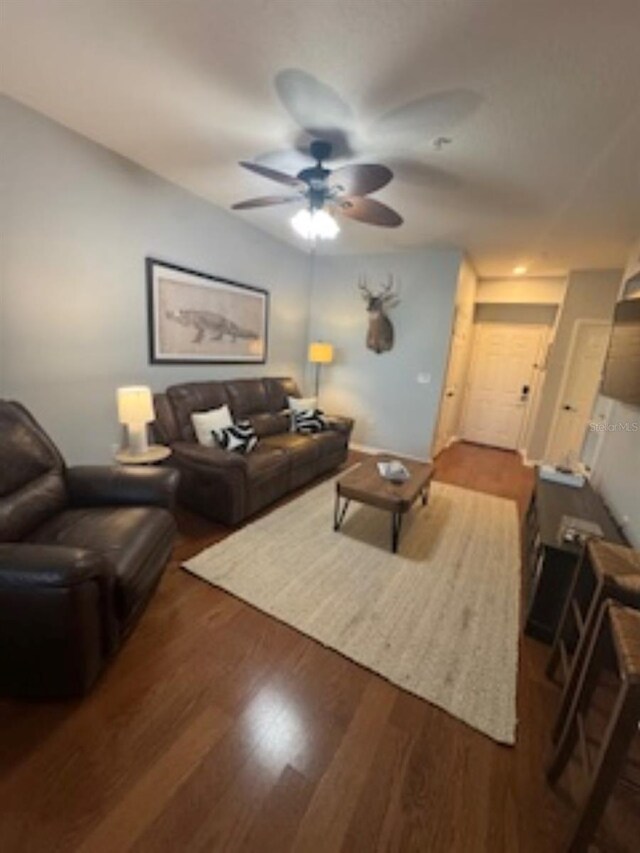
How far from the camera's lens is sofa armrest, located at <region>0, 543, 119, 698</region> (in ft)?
4.31

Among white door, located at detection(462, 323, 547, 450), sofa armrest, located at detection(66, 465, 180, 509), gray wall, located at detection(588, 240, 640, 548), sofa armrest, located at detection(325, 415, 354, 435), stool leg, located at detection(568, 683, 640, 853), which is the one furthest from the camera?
white door, located at detection(462, 323, 547, 450)

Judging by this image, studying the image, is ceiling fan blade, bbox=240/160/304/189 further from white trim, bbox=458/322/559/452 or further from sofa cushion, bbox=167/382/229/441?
white trim, bbox=458/322/559/452

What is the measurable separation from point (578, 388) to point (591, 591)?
3.85 m

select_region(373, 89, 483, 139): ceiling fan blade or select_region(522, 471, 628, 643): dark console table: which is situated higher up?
select_region(373, 89, 483, 139): ceiling fan blade

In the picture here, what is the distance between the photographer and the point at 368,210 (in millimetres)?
2352

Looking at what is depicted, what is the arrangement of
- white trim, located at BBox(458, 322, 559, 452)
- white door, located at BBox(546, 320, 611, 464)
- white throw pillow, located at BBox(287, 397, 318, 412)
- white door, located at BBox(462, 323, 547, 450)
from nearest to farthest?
white throw pillow, located at BBox(287, 397, 318, 412) < white door, located at BBox(546, 320, 611, 464) < white trim, located at BBox(458, 322, 559, 452) < white door, located at BBox(462, 323, 547, 450)

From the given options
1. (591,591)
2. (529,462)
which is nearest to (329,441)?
(591,591)

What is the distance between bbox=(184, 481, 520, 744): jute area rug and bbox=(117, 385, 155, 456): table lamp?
38.7 inches

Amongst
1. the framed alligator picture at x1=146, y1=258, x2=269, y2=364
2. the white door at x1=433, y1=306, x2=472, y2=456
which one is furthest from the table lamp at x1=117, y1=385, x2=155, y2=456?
the white door at x1=433, y1=306, x2=472, y2=456

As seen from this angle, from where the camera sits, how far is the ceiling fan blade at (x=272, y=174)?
1981 millimetres

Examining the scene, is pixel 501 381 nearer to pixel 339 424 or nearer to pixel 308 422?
pixel 339 424

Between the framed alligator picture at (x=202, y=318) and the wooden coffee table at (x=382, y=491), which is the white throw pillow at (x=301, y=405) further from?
the wooden coffee table at (x=382, y=491)

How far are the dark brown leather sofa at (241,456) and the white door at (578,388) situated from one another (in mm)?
2917

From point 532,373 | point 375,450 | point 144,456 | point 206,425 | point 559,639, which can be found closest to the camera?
point 559,639
